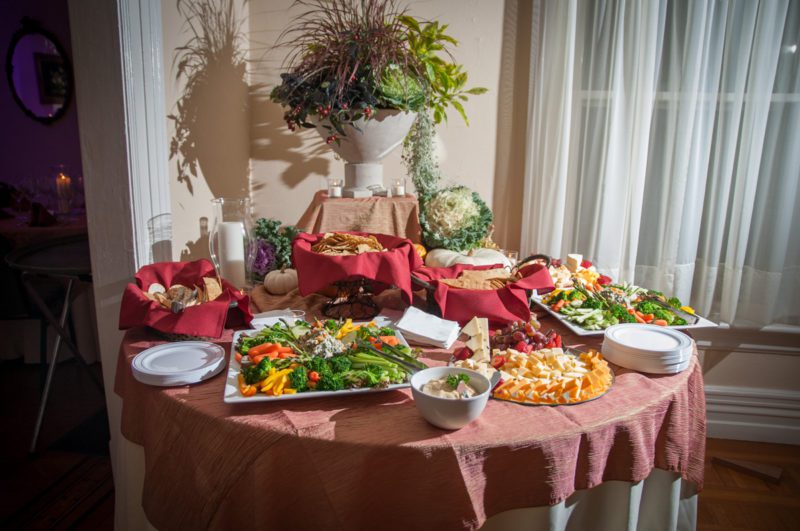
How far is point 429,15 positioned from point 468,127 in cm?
59

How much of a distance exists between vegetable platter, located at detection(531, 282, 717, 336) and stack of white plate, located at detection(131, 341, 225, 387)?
98cm

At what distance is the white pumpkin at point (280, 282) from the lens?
1.83m

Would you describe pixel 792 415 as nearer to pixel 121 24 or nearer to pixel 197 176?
pixel 197 176

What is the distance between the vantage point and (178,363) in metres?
1.20

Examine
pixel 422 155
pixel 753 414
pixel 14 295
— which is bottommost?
pixel 753 414

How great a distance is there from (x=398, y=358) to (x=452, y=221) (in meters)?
0.99

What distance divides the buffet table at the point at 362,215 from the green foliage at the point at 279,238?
0.19 feet

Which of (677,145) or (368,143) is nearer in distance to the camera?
(368,143)

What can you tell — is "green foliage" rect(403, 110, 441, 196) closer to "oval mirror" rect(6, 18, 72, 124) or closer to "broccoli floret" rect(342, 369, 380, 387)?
"broccoli floret" rect(342, 369, 380, 387)

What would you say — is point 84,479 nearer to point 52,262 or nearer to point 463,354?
point 52,262

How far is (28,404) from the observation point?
2818mm

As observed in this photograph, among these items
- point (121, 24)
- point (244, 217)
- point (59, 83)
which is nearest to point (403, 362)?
point (244, 217)

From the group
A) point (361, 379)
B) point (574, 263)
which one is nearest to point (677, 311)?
point (574, 263)

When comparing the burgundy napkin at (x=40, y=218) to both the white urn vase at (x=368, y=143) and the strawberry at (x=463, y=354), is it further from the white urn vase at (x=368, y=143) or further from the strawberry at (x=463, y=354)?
the strawberry at (x=463, y=354)
